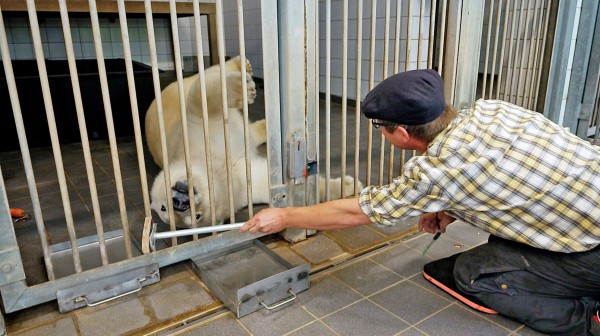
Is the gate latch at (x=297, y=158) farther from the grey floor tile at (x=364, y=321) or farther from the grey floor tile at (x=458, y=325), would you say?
the grey floor tile at (x=458, y=325)

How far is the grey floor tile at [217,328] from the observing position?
4.68 ft

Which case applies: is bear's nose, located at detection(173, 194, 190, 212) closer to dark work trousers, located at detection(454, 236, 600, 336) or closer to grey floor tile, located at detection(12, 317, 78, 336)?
grey floor tile, located at detection(12, 317, 78, 336)

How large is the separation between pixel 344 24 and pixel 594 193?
112 centimetres

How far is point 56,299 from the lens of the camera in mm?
1562

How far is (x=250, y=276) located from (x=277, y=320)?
0.26 m

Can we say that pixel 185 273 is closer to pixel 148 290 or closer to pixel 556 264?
pixel 148 290

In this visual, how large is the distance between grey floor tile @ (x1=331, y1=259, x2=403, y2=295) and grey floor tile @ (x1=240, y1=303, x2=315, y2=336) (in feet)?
0.80

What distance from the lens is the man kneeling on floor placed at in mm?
1275

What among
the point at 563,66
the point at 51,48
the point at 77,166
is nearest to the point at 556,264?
the point at 563,66

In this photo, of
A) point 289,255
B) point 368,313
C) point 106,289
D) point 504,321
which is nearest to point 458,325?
point 504,321

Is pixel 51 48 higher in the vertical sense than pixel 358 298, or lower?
higher

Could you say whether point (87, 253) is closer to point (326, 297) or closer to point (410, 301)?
point (326, 297)

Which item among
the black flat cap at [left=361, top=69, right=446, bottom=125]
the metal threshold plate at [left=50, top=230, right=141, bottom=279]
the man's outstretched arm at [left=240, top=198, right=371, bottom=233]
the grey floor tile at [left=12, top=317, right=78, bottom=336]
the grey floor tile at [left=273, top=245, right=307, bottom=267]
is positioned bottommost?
the grey floor tile at [left=273, top=245, right=307, bottom=267]

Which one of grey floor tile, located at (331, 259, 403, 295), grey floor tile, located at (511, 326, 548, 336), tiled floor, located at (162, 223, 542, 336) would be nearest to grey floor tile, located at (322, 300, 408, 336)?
Result: tiled floor, located at (162, 223, 542, 336)
